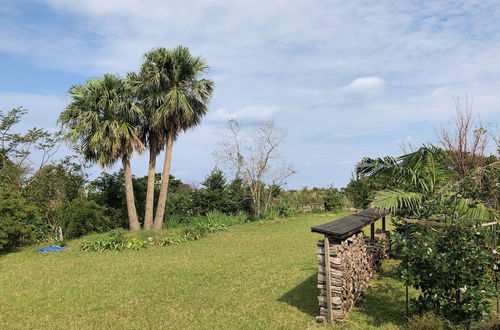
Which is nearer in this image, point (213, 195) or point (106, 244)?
point (106, 244)

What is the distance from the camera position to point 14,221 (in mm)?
10461

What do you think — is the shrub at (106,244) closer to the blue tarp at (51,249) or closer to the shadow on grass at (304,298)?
the blue tarp at (51,249)

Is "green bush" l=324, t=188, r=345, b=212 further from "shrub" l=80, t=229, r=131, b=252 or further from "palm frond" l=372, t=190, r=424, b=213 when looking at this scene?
"palm frond" l=372, t=190, r=424, b=213

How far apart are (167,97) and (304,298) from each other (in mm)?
9562

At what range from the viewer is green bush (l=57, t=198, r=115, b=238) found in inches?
497

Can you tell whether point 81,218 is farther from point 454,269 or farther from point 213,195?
point 454,269

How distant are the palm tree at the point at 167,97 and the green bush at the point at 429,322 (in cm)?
1080

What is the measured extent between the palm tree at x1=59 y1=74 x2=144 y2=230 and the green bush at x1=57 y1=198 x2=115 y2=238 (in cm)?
114

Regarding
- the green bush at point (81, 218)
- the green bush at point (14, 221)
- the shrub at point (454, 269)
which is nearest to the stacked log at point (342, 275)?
the shrub at point (454, 269)

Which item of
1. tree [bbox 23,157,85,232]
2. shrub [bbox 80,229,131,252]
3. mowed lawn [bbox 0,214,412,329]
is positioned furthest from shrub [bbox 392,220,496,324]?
tree [bbox 23,157,85,232]

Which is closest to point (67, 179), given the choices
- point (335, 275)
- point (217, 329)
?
point (217, 329)

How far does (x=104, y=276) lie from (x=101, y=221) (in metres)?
6.11

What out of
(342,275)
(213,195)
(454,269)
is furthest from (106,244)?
(454,269)

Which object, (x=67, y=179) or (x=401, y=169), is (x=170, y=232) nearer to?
(x=67, y=179)
